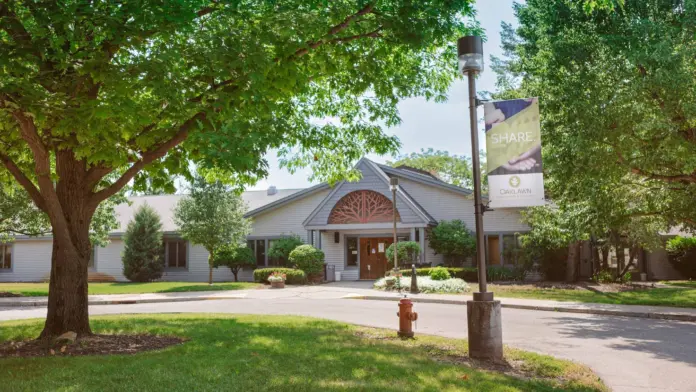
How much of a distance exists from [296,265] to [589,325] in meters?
17.7

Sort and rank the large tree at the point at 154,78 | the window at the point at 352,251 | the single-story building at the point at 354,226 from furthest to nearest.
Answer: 1. the window at the point at 352,251
2. the single-story building at the point at 354,226
3. the large tree at the point at 154,78

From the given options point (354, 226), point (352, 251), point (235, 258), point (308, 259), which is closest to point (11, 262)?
point (235, 258)

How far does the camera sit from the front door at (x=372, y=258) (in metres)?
30.7

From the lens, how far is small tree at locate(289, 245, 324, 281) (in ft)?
92.3

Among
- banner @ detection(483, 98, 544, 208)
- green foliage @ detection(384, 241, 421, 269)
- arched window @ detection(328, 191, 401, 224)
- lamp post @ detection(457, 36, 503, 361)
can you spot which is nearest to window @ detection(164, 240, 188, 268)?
arched window @ detection(328, 191, 401, 224)

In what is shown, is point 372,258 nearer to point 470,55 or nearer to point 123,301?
point 123,301

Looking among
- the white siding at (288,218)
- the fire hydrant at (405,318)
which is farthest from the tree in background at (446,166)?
the fire hydrant at (405,318)

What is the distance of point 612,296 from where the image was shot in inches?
788

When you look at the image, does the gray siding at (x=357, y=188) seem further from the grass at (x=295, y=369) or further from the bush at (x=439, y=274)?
the grass at (x=295, y=369)

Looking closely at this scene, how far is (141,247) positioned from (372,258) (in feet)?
44.9

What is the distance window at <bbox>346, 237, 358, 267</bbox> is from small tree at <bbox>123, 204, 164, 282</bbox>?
11433 millimetres

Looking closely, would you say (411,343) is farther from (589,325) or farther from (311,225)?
(311,225)

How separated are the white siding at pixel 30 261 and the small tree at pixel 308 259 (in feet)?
62.1

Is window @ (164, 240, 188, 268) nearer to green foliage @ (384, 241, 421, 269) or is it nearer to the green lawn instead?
green foliage @ (384, 241, 421, 269)
